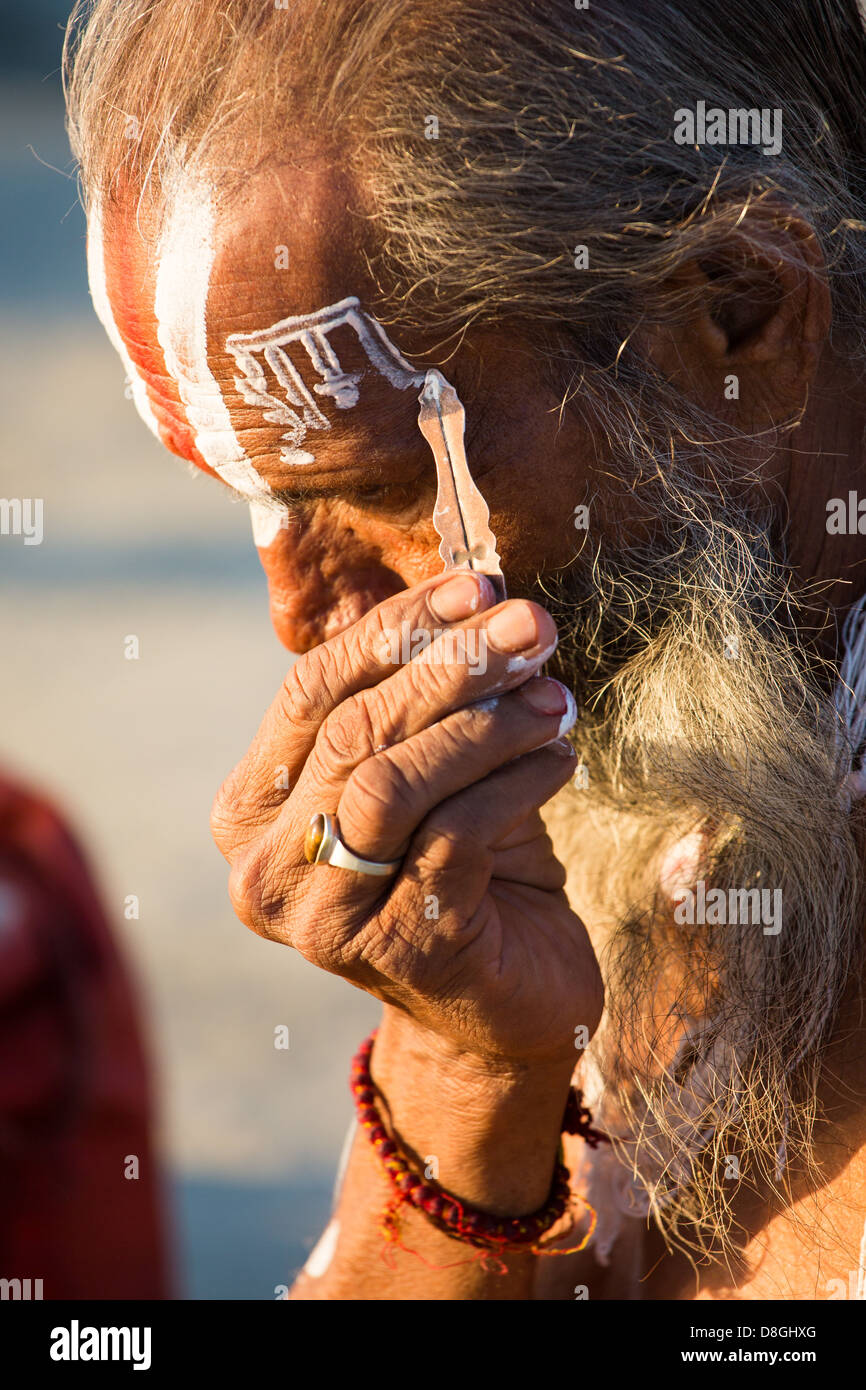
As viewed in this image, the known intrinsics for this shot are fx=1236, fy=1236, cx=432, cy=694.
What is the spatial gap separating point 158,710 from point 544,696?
5.30 metres

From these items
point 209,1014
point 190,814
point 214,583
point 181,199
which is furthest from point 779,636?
point 214,583

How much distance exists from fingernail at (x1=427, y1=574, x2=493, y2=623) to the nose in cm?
29

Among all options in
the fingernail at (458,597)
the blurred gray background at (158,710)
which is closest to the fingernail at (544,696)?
the fingernail at (458,597)

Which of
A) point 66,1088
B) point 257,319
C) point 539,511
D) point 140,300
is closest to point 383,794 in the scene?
point 539,511

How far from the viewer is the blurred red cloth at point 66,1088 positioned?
2291 mm

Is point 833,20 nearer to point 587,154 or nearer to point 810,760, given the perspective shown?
point 587,154

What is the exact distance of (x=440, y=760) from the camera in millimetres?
1282

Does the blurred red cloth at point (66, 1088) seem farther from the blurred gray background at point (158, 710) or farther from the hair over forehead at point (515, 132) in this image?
the hair over forehead at point (515, 132)

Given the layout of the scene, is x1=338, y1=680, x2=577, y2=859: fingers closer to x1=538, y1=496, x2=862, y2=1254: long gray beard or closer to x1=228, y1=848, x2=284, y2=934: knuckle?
x1=228, y1=848, x2=284, y2=934: knuckle

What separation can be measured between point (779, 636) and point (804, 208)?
498 millimetres

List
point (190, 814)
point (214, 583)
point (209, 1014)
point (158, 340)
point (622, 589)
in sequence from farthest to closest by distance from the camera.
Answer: point (214, 583) → point (190, 814) → point (209, 1014) → point (622, 589) → point (158, 340)

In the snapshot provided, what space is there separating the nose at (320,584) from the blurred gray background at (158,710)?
17cm

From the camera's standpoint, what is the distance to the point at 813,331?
1427 millimetres

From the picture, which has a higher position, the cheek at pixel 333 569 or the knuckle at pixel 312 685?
the cheek at pixel 333 569
